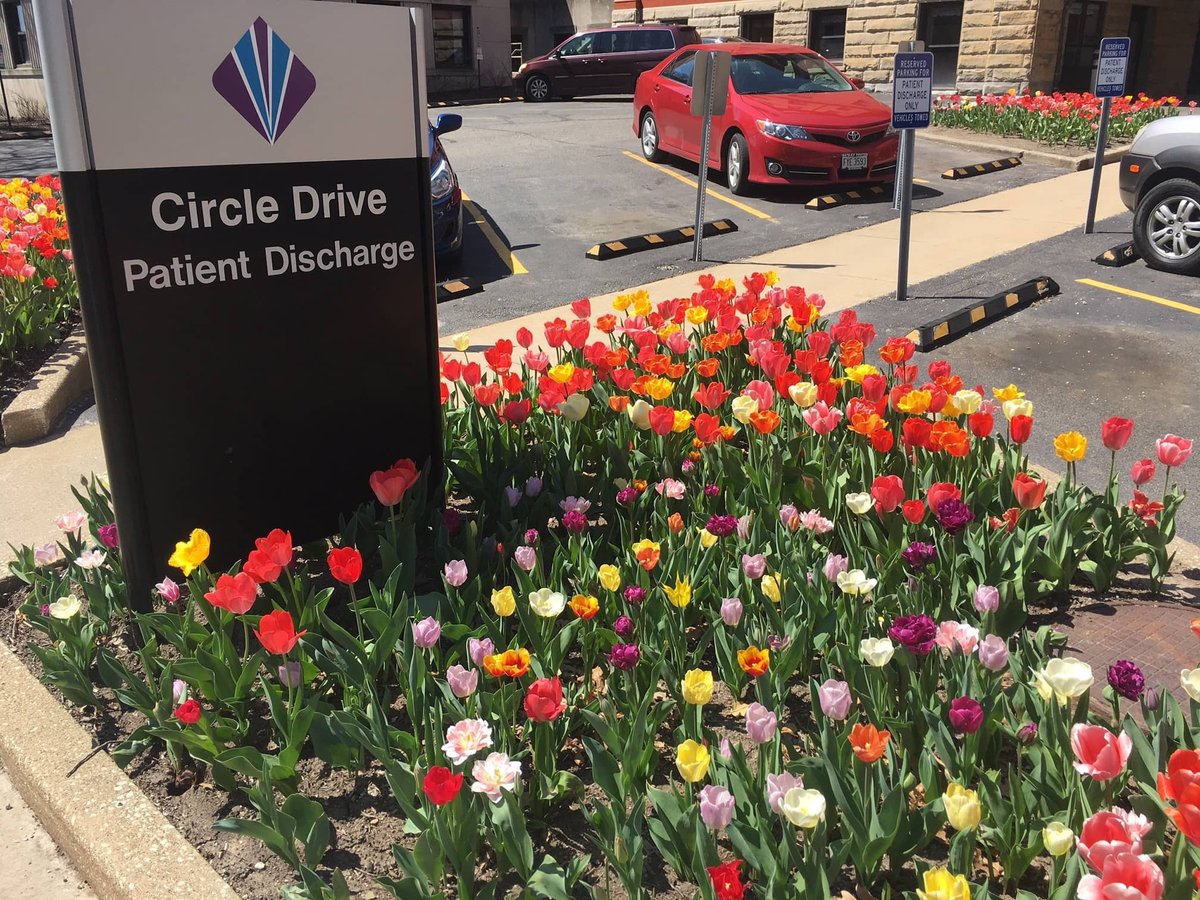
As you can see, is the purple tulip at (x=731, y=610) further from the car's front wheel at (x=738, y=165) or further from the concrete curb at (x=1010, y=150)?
the concrete curb at (x=1010, y=150)

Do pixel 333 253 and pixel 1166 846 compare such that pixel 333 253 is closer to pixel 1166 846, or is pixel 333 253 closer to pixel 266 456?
pixel 266 456

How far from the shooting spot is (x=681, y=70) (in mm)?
13992

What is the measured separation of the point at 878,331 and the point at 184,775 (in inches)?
228

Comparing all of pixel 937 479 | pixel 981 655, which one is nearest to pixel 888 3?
pixel 937 479

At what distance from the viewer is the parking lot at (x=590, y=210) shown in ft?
30.8

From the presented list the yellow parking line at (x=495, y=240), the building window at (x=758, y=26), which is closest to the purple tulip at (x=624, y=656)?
the yellow parking line at (x=495, y=240)

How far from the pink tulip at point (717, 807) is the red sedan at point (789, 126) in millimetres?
10897

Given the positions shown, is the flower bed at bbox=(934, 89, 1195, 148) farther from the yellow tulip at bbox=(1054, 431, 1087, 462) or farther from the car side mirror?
the yellow tulip at bbox=(1054, 431, 1087, 462)

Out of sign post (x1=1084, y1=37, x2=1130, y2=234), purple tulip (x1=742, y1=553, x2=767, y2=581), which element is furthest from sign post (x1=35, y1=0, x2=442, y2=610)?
sign post (x1=1084, y1=37, x2=1130, y2=234)

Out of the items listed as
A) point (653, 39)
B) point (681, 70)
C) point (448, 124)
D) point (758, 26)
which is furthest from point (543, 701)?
point (758, 26)

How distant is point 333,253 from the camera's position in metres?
3.37

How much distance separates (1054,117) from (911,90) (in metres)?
9.74

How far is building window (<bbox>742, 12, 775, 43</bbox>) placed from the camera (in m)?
27.1

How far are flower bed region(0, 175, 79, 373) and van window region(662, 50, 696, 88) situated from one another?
8.55 m
